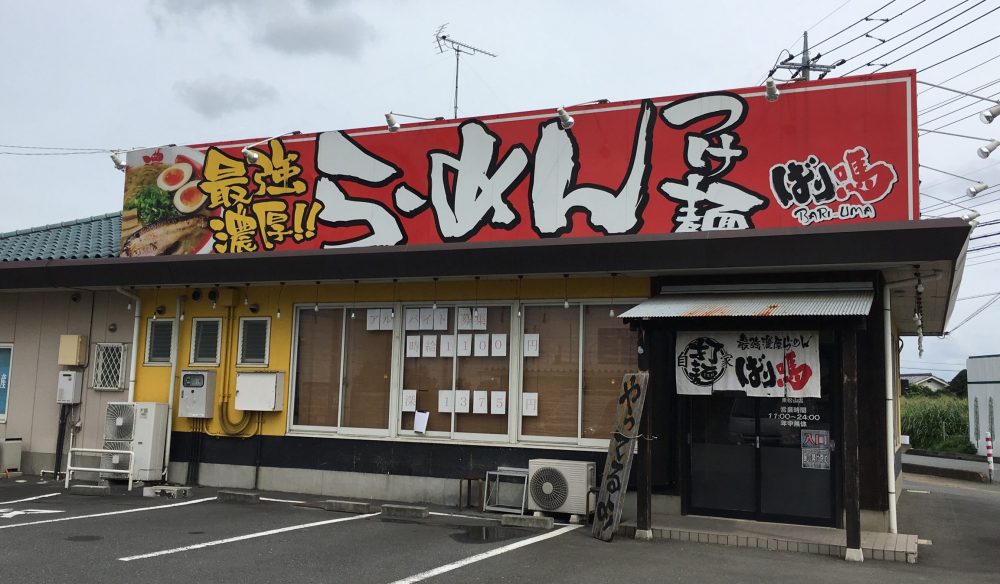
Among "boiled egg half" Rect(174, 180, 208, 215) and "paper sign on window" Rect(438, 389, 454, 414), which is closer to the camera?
"paper sign on window" Rect(438, 389, 454, 414)

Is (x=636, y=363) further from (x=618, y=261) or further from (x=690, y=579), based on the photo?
(x=690, y=579)

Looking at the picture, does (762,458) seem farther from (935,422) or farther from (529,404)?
(935,422)

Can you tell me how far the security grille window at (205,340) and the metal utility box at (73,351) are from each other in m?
2.03

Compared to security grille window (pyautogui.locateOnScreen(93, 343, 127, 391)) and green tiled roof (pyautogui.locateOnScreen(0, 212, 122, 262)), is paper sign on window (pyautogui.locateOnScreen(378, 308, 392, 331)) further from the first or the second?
green tiled roof (pyautogui.locateOnScreen(0, 212, 122, 262))

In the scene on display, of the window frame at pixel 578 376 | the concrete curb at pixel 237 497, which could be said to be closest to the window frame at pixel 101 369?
the concrete curb at pixel 237 497

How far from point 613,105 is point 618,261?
243 cm

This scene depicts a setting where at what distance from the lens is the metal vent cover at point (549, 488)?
9.82m

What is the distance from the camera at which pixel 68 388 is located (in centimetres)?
1302

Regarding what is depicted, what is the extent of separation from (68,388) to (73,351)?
0.59 m

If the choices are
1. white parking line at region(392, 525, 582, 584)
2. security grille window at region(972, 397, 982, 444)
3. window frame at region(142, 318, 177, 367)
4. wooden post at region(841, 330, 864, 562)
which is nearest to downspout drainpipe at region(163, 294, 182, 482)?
window frame at region(142, 318, 177, 367)

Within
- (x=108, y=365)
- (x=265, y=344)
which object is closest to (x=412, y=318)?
(x=265, y=344)

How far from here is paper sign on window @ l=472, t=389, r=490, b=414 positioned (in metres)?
11.1

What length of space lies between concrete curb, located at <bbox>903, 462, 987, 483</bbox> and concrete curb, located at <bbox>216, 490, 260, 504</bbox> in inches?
718

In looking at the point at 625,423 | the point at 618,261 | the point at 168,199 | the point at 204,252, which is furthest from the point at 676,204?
the point at 168,199
